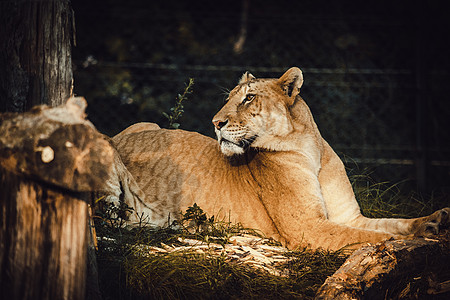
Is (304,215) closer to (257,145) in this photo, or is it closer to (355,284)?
(257,145)

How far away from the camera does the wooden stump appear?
1649mm

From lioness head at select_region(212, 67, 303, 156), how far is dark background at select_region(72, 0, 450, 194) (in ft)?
10.1

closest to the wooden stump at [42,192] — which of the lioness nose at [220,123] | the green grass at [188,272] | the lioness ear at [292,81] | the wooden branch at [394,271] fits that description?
the green grass at [188,272]

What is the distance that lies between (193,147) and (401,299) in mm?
2061

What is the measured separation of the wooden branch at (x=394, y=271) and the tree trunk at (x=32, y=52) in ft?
5.08

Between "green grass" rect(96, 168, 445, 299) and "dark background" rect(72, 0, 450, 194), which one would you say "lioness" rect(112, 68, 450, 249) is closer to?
"green grass" rect(96, 168, 445, 299)

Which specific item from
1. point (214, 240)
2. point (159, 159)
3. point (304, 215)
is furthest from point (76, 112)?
point (159, 159)

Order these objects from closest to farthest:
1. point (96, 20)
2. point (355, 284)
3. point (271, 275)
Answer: point (355, 284) < point (271, 275) < point (96, 20)

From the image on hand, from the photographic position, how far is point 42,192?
5.54 feet

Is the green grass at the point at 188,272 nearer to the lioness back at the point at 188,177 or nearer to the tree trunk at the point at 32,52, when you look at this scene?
the lioness back at the point at 188,177

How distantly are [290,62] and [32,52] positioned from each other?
19.1 ft

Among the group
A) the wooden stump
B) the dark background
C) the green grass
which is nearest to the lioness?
the green grass

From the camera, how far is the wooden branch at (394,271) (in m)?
2.33

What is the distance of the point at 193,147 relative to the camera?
4.05 meters
